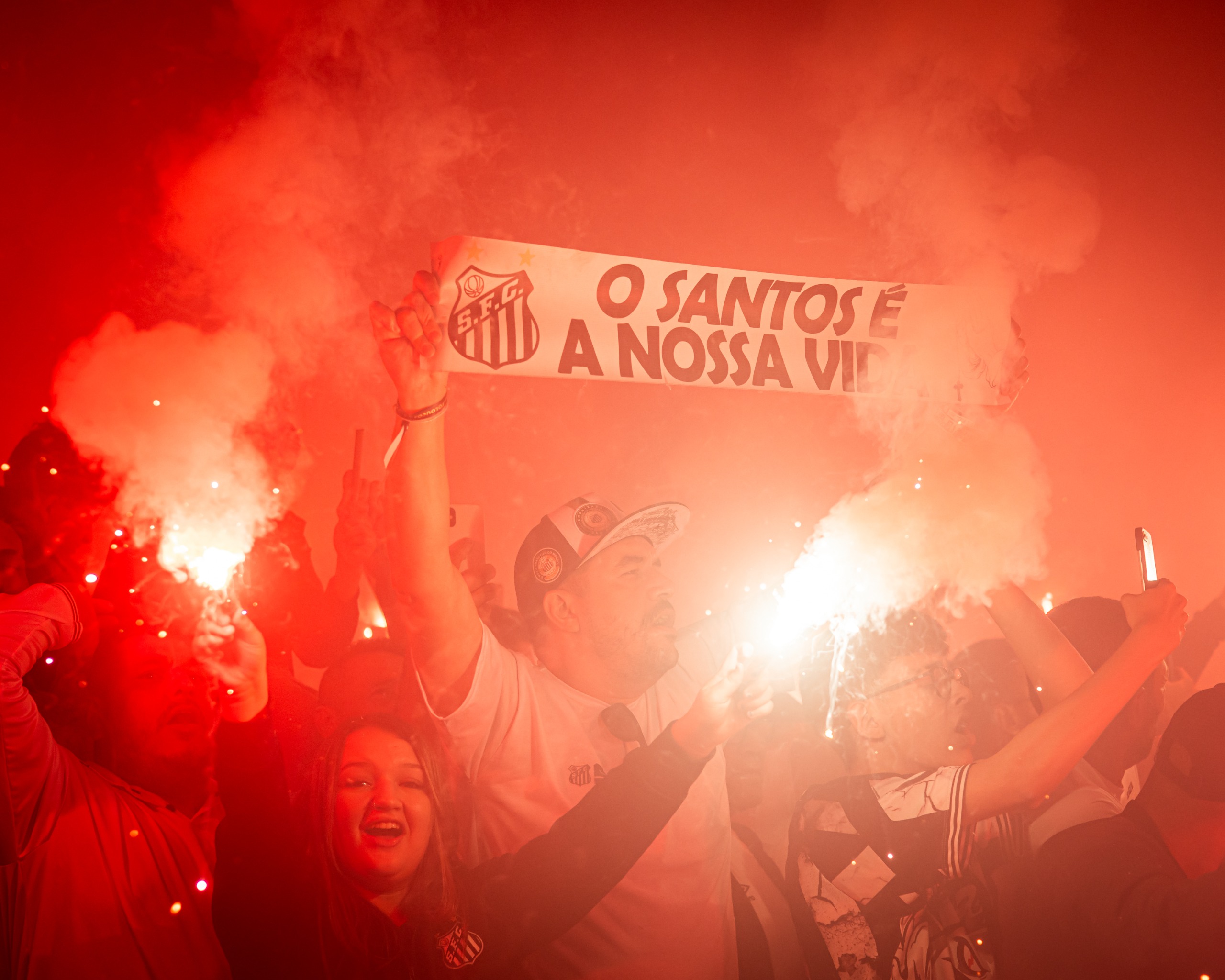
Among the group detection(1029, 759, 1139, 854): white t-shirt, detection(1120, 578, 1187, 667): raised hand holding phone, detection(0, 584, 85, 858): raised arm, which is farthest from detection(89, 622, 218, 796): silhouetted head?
detection(1120, 578, 1187, 667): raised hand holding phone

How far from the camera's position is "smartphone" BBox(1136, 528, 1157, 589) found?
3.15 metres

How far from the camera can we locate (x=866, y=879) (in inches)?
104

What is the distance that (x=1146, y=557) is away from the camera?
3.18 m

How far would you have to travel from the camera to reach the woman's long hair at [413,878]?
2.37m

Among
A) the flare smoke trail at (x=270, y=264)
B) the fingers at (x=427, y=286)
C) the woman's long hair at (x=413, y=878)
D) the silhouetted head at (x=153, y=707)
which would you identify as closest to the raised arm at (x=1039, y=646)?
the woman's long hair at (x=413, y=878)

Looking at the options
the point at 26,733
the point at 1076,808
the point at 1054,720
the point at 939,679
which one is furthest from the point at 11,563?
the point at 1076,808

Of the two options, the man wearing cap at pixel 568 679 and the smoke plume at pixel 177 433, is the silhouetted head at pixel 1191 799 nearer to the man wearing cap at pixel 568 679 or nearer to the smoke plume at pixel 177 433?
the man wearing cap at pixel 568 679

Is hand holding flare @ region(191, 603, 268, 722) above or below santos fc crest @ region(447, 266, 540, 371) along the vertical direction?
below

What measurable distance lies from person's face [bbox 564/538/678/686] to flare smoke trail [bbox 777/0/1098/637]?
2.15ft

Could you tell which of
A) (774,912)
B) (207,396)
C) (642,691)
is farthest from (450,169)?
(774,912)

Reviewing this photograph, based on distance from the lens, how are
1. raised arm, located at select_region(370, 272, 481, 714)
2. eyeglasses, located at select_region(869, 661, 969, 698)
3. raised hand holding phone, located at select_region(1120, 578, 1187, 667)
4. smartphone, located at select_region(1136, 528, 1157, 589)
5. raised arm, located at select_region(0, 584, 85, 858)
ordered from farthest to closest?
smartphone, located at select_region(1136, 528, 1157, 589) < raised hand holding phone, located at select_region(1120, 578, 1187, 667) < eyeglasses, located at select_region(869, 661, 969, 698) < raised arm, located at select_region(370, 272, 481, 714) < raised arm, located at select_region(0, 584, 85, 858)

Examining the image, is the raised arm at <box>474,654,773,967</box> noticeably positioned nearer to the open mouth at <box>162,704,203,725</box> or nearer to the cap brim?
the cap brim

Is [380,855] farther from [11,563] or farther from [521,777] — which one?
[11,563]

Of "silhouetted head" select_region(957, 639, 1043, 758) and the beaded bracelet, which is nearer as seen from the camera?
the beaded bracelet
